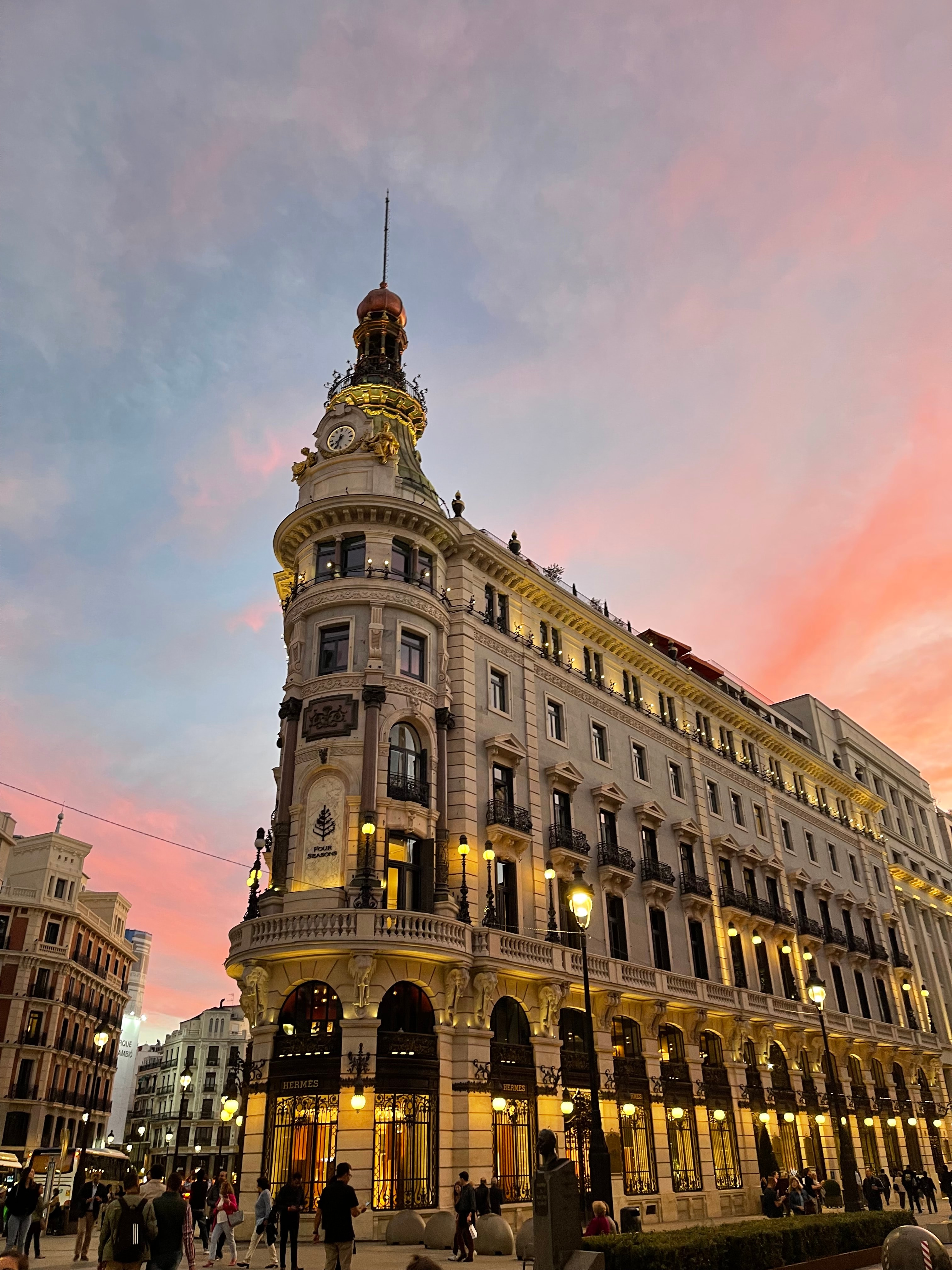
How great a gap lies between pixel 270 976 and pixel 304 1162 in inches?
198

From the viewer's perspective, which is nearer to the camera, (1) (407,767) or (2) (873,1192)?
(2) (873,1192)

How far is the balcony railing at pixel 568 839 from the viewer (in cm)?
3572

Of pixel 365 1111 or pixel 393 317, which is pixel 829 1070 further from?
pixel 393 317

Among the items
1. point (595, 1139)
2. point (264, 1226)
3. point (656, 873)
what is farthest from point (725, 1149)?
point (595, 1139)

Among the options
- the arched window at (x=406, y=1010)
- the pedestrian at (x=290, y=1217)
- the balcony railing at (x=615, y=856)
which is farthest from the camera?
the balcony railing at (x=615, y=856)

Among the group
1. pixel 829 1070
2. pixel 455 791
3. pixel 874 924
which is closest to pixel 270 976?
pixel 455 791

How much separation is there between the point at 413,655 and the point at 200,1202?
18.2m

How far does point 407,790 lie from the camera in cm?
3120

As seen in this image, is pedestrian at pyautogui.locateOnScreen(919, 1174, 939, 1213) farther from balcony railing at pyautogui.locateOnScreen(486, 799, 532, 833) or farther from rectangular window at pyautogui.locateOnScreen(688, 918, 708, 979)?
balcony railing at pyautogui.locateOnScreen(486, 799, 532, 833)

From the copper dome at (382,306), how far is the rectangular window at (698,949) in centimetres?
3125

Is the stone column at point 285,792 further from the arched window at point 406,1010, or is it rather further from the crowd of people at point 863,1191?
the crowd of people at point 863,1191

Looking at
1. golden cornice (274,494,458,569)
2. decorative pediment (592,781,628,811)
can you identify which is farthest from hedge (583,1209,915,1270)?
golden cornice (274,494,458,569)

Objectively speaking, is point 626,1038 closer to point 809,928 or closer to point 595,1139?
point 595,1139

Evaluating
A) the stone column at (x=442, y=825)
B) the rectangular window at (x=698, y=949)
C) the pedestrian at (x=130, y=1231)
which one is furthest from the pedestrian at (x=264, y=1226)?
the rectangular window at (x=698, y=949)
